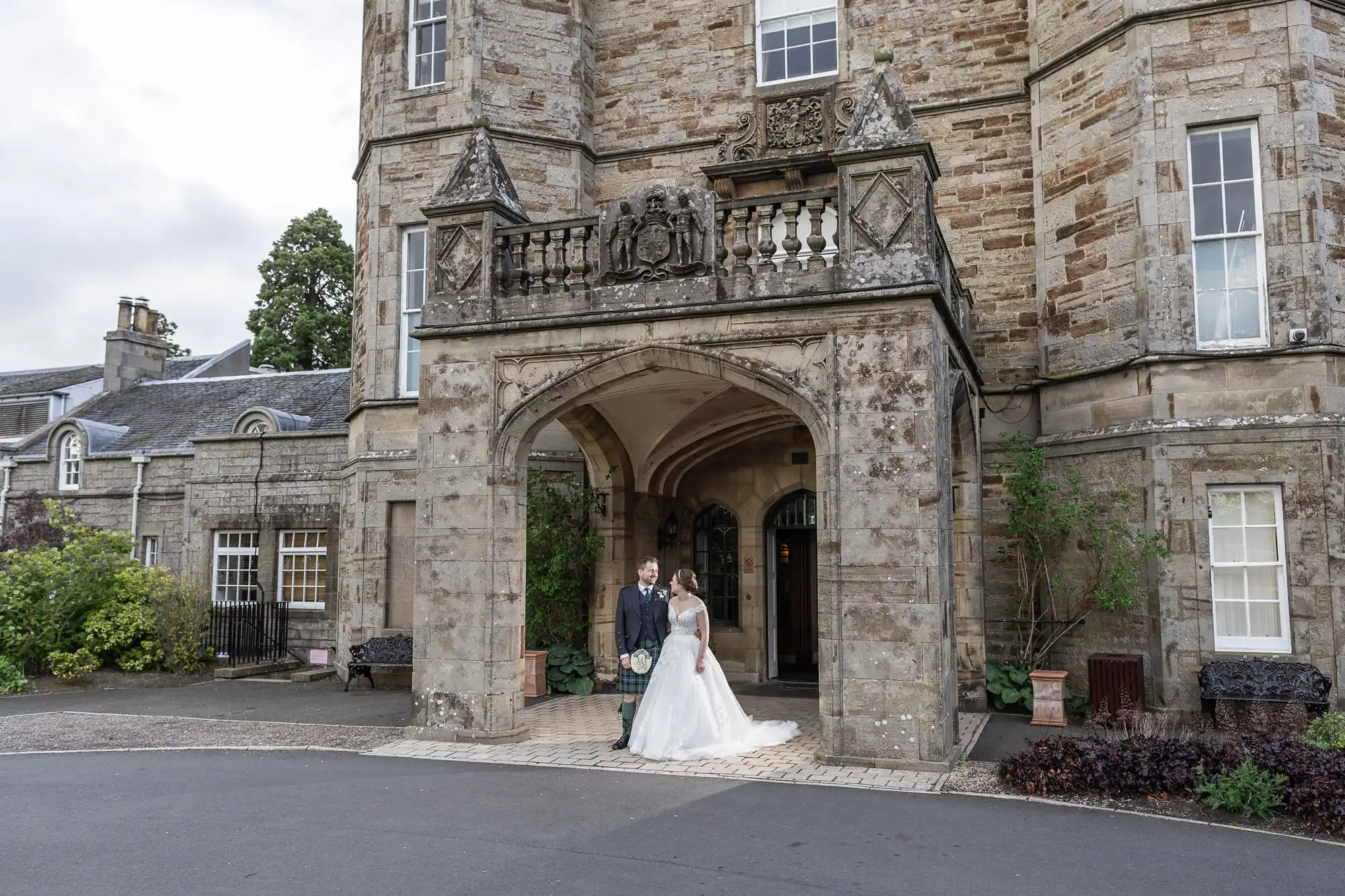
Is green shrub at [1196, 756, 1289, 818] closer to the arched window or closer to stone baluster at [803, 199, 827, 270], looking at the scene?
stone baluster at [803, 199, 827, 270]

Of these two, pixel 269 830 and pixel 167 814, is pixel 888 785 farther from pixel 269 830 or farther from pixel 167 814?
pixel 167 814

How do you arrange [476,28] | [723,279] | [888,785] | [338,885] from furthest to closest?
[476,28] → [723,279] → [888,785] → [338,885]

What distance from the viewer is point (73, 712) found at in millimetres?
12023

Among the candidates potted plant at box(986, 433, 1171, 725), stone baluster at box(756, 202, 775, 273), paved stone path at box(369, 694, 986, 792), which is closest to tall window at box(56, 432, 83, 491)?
paved stone path at box(369, 694, 986, 792)

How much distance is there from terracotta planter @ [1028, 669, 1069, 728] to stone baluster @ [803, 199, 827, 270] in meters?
5.31

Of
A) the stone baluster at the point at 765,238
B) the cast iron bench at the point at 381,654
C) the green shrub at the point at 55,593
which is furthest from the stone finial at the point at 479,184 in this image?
the green shrub at the point at 55,593

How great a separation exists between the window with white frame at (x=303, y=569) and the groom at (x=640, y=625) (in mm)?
10058

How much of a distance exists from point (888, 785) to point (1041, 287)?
726cm

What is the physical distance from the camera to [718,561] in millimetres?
14883

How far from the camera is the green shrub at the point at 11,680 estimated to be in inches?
555

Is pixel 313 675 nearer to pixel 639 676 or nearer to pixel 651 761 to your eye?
pixel 639 676

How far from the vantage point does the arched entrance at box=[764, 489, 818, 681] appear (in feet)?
48.1

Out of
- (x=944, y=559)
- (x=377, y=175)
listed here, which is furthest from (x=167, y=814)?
(x=377, y=175)

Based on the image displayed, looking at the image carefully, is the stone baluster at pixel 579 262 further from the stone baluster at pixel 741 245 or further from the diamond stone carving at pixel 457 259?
the stone baluster at pixel 741 245
